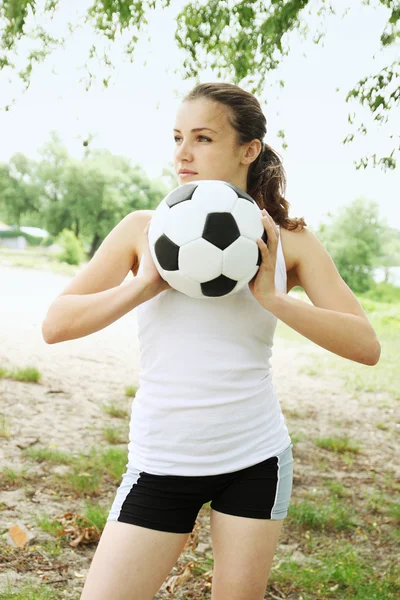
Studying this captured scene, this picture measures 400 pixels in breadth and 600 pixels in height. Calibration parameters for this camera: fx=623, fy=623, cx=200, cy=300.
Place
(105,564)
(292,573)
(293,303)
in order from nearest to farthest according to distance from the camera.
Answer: (105,564)
(293,303)
(292,573)

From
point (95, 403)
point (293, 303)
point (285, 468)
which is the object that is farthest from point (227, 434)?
point (95, 403)

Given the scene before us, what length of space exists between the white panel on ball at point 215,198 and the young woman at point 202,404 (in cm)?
12

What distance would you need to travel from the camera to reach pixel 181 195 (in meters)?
1.76

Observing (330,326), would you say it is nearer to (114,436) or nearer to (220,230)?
(220,230)

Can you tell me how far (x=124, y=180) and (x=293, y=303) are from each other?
134ft

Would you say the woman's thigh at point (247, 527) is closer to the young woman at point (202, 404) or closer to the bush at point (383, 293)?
the young woman at point (202, 404)

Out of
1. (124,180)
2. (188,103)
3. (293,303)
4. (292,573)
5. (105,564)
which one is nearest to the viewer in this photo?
(105,564)

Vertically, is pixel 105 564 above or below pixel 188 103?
below

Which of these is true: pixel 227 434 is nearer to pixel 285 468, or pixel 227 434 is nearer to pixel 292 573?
pixel 285 468

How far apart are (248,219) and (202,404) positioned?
21.3 inches

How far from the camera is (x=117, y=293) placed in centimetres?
174

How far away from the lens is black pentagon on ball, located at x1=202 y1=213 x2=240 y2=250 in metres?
1.73

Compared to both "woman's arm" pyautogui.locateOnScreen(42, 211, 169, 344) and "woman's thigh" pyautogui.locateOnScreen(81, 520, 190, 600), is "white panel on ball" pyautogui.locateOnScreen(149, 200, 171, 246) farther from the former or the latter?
"woman's thigh" pyautogui.locateOnScreen(81, 520, 190, 600)

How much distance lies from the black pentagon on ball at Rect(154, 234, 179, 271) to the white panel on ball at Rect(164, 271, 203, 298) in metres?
0.02
